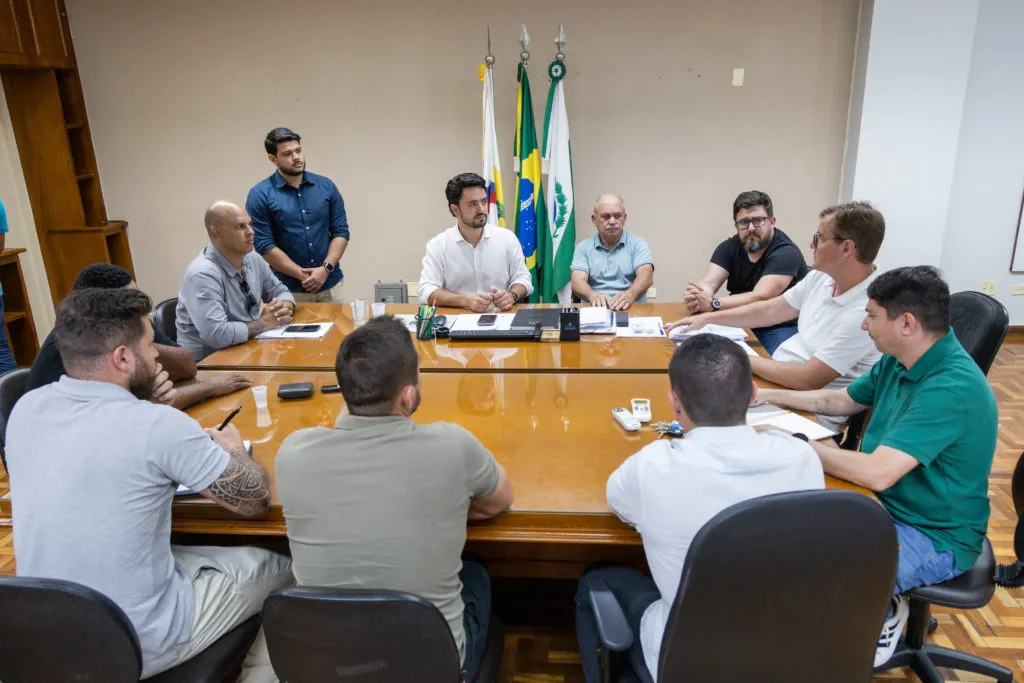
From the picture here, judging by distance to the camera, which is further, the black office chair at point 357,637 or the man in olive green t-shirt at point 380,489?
the man in olive green t-shirt at point 380,489

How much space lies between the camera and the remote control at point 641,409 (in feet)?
6.52

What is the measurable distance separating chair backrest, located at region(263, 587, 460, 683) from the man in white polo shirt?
156 cm

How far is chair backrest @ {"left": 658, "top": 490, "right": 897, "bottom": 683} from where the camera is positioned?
1.09 meters

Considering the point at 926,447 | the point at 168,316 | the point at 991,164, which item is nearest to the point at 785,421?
the point at 926,447

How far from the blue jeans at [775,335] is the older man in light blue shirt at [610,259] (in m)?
0.74

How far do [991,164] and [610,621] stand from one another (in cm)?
490

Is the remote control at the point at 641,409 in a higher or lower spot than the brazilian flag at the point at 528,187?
lower

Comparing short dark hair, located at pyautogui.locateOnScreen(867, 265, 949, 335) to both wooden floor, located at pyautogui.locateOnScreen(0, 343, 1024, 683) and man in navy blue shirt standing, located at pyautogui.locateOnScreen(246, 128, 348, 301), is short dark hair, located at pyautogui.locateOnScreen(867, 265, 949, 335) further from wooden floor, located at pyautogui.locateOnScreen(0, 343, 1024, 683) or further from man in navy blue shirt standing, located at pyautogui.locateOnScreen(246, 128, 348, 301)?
man in navy blue shirt standing, located at pyautogui.locateOnScreen(246, 128, 348, 301)

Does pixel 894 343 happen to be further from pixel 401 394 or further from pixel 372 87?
pixel 372 87

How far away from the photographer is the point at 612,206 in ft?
12.3

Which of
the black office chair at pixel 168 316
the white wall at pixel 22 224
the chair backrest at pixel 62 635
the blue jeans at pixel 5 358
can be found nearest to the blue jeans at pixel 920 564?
the chair backrest at pixel 62 635

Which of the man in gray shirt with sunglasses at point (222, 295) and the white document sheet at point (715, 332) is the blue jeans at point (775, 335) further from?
the man in gray shirt with sunglasses at point (222, 295)

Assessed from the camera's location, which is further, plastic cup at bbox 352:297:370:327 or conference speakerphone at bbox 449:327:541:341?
plastic cup at bbox 352:297:370:327

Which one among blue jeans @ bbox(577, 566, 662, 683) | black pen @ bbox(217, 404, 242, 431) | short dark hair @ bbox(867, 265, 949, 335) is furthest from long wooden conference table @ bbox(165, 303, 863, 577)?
short dark hair @ bbox(867, 265, 949, 335)
